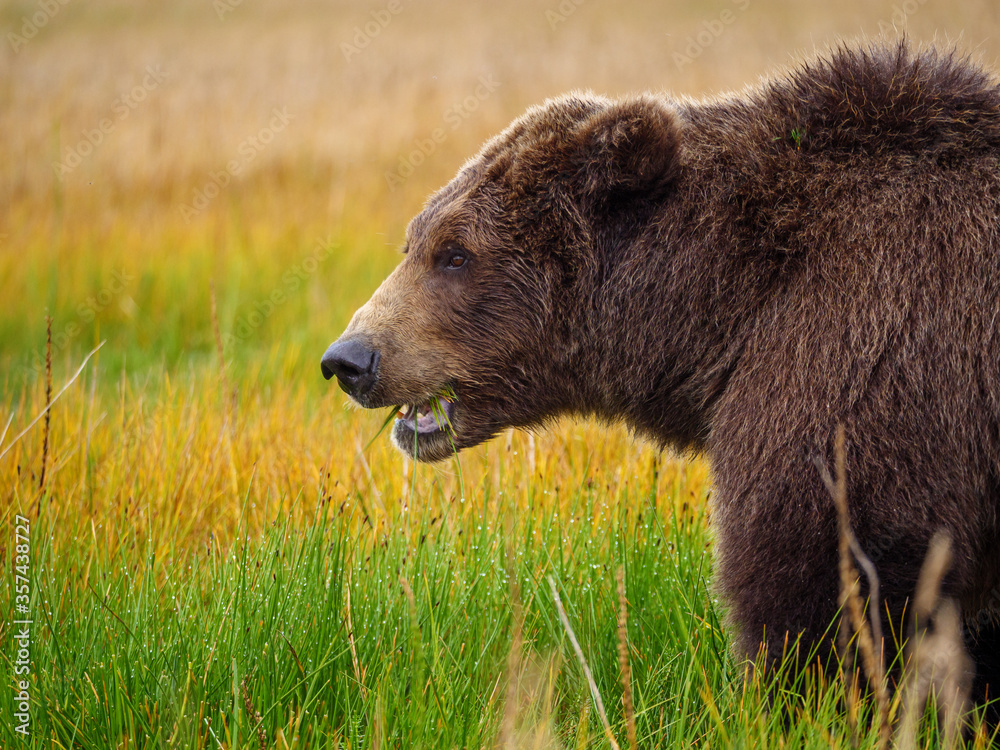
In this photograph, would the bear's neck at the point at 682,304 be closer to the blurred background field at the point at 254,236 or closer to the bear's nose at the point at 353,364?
the blurred background field at the point at 254,236

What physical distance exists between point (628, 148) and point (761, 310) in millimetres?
721

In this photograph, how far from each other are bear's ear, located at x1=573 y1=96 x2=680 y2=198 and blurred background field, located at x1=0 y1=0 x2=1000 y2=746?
601 mm

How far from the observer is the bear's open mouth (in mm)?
3279

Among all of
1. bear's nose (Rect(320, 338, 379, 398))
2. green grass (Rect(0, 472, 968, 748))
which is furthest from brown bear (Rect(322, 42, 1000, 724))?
green grass (Rect(0, 472, 968, 748))

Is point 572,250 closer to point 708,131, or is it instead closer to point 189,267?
point 708,131

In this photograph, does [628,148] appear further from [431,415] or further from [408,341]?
[431,415]

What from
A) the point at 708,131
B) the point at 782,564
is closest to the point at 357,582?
the point at 782,564

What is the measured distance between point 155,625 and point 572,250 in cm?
178

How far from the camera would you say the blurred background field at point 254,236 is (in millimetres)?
4047

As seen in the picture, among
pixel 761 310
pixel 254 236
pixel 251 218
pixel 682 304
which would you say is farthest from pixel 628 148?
pixel 251 218

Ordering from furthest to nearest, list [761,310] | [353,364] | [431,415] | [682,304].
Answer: [431,415], [353,364], [682,304], [761,310]

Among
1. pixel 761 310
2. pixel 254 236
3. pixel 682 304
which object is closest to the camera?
pixel 761 310

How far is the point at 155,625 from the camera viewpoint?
2773mm

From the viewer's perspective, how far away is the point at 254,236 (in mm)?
9609
